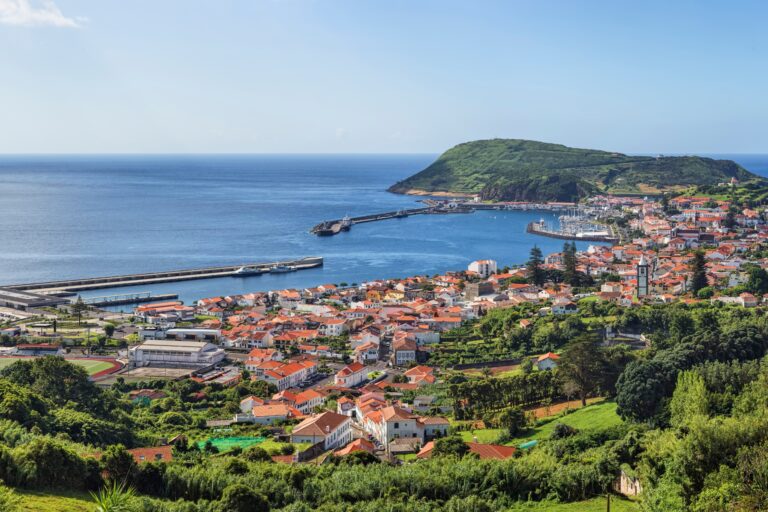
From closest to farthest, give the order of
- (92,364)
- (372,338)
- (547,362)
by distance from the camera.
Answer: (547,362) < (92,364) < (372,338)

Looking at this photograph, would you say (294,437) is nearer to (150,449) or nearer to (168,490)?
(150,449)

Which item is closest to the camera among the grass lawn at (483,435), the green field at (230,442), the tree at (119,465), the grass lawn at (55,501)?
the grass lawn at (55,501)

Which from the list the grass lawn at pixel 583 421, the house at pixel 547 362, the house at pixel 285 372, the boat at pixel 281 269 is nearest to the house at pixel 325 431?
the grass lawn at pixel 583 421

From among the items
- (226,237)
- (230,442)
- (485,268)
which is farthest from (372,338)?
(226,237)

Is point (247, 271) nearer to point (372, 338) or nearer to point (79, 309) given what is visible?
point (79, 309)

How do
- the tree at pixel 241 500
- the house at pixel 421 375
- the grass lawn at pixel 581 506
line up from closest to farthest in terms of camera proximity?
1. the tree at pixel 241 500
2. the grass lawn at pixel 581 506
3. the house at pixel 421 375

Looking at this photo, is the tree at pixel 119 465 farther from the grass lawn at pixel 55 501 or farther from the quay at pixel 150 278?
the quay at pixel 150 278

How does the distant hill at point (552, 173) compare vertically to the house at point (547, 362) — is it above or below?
above
